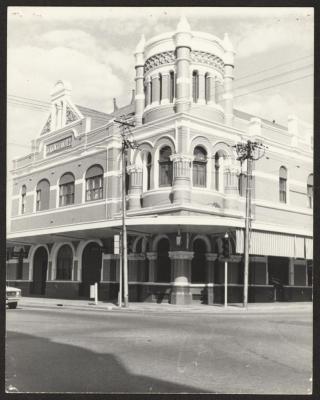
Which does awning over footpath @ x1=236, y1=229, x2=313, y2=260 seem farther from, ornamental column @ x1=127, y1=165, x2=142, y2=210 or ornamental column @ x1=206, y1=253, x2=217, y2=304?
ornamental column @ x1=127, y1=165, x2=142, y2=210

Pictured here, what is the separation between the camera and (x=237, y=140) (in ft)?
96.8

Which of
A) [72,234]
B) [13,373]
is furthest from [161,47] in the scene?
[13,373]

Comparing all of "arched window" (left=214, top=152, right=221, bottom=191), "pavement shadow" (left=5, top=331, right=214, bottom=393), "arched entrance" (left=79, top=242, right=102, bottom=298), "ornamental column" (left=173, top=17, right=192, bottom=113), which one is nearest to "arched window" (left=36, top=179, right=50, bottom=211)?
"arched entrance" (left=79, top=242, right=102, bottom=298)

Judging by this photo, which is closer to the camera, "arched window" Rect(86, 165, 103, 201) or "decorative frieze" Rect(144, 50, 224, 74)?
"decorative frieze" Rect(144, 50, 224, 74)

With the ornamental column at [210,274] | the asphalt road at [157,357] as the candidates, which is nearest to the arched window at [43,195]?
the ornamental column at [210,274]

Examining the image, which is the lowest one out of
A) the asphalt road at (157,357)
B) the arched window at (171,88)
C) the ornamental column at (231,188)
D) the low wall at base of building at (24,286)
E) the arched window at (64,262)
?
the low wall at base of building at (24,286)

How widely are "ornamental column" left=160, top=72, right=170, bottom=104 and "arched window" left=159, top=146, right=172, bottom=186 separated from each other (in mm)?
2641

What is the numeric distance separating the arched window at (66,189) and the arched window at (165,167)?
27.6 feet

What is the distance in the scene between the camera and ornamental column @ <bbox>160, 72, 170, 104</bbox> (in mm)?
28375

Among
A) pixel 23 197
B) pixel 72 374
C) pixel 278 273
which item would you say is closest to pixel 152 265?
pixel 278 273

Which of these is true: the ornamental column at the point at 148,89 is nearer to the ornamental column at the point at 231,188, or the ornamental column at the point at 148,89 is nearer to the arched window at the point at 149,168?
the arched window at the point at 149,168

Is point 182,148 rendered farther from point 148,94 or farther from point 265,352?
point 265,352

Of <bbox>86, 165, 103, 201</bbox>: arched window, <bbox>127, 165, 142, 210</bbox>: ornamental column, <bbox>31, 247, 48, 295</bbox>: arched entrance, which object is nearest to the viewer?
<bbox>127, 165, 142, 210</bbox>: ornamental column

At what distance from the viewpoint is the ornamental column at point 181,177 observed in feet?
86.9
